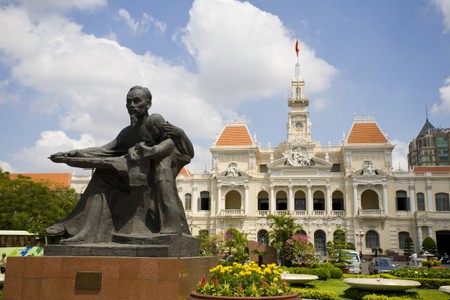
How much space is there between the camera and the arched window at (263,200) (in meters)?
49.6

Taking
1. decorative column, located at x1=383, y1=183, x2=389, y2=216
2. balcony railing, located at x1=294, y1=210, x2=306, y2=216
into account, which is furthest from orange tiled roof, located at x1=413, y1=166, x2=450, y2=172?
balcony railing, located at x1=294, y1=210, x2=306, y2=216

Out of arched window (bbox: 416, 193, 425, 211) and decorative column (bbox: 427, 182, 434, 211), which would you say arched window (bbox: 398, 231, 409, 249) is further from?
decorative column (bbox: 427, 182, 434, 211)

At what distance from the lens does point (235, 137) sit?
5103cm

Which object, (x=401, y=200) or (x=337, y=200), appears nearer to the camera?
(x=401, y=200)

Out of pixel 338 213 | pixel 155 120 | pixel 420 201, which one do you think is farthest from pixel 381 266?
pixel 420 201

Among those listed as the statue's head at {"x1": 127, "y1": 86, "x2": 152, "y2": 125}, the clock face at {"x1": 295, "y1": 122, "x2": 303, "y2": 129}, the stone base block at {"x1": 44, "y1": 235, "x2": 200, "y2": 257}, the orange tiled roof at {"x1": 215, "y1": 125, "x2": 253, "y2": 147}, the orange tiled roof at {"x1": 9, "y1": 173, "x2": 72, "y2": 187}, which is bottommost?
the stone base block at {"x1": 44, "y1": 235, "x2": 200, "y2": 257}

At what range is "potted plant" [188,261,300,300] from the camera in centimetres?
591

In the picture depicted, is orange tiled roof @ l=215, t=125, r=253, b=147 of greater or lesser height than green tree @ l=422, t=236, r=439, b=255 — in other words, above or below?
above

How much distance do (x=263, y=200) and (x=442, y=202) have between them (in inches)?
759

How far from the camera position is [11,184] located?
1356 inches

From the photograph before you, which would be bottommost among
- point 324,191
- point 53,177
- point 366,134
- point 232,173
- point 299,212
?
point 299,212

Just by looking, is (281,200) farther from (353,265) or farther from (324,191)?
(353,265)

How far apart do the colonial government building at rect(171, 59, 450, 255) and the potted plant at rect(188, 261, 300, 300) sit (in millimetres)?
40088

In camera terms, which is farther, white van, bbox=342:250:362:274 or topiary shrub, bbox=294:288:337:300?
white van, bbox=342:250:362:274
